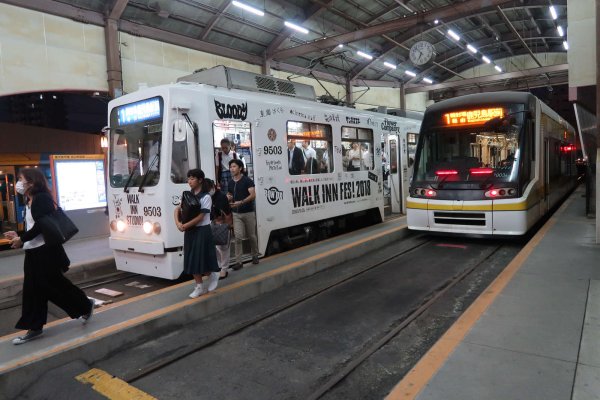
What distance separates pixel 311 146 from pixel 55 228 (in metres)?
5.06

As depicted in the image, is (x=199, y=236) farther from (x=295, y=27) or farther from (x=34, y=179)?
(x=295, y=27)

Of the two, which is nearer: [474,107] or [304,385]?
[304,385]

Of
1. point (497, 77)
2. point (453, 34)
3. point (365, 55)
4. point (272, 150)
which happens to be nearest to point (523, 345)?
point (272, 150)

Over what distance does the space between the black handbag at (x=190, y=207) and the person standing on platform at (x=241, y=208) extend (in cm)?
130

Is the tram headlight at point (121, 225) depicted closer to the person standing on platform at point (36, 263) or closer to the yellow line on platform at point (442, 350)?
the person standing on platform at point (36, 263)

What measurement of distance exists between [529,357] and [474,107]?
6225 millimetres

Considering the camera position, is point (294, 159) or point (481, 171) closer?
point (294, 159)

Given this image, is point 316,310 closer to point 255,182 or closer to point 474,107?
point 255,182

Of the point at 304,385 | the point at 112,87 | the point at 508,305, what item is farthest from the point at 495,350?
the point at 112,87

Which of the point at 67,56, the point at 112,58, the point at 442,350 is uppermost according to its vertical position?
the point at 112,58

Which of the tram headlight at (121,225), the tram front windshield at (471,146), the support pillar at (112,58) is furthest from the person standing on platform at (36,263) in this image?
the support pillar at (112,58)

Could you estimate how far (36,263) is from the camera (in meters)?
4.10

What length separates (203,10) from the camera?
13.4 metres

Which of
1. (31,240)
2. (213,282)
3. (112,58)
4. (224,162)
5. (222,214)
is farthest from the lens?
(112,58)
